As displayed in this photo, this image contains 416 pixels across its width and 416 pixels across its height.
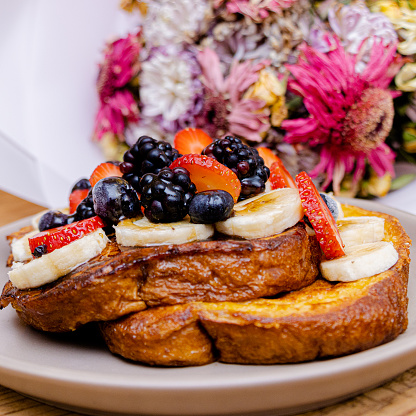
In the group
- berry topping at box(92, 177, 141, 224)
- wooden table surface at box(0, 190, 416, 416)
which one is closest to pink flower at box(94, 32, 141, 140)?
berry topping at box(92, 177, 141, 224)

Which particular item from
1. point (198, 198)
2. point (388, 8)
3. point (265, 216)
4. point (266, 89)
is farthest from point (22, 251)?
point (388, 8)

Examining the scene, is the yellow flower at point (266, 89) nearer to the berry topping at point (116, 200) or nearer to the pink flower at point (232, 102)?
the pink flower at point (232, 102)

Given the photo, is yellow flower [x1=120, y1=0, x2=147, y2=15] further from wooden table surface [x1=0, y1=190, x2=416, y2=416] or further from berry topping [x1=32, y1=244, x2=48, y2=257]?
wooden table surface [x1=0, y1=190, x2=416, y2=416]

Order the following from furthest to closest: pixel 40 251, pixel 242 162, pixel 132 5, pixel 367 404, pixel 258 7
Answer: pixel 132 5 → pixel 258 7 → pixel 242 162 → pixel 40 251 → pixel 367 404

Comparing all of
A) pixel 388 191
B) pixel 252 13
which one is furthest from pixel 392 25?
pixel 388 191

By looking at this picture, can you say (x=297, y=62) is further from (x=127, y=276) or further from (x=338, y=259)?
(x=127, y=276)

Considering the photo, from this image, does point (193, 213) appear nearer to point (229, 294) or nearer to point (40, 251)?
point (229, 294)

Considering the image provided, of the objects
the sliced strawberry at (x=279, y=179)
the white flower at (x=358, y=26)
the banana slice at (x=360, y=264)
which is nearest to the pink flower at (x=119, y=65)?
the white flower at (x=358, y=26)
